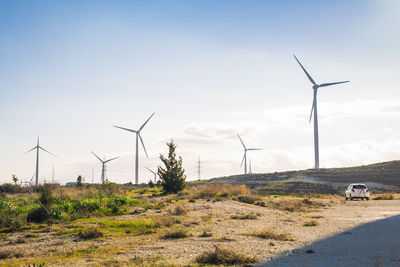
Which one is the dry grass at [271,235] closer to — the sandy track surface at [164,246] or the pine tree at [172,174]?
the sandy track surface at [164,246]

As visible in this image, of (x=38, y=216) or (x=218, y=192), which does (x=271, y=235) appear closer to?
(x=38, y=216)

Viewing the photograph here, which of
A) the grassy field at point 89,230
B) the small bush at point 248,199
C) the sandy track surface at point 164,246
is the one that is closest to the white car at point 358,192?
the small bush at point 248,199

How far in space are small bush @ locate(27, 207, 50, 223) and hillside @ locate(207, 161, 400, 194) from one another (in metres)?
50.9

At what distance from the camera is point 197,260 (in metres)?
10.4

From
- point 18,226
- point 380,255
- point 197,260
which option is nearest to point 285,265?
point 197,260

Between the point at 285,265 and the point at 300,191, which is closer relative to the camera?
the point at 285,265

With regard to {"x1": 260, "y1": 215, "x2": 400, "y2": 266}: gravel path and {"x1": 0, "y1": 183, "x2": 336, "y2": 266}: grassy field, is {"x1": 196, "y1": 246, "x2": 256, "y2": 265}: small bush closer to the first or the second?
{"x1": 0, "y1": 183, "x2": 336, "y2": 266}: grassy field

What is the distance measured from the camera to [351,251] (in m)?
11.7

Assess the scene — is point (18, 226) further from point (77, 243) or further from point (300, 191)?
point (300, 191)

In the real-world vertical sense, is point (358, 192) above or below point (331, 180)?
below

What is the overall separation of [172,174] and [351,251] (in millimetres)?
31383

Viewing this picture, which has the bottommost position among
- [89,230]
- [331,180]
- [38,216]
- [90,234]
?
[90,234]

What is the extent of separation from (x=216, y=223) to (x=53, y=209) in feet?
29.5

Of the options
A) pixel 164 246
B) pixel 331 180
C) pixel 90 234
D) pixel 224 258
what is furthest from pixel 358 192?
pixel 224 258
